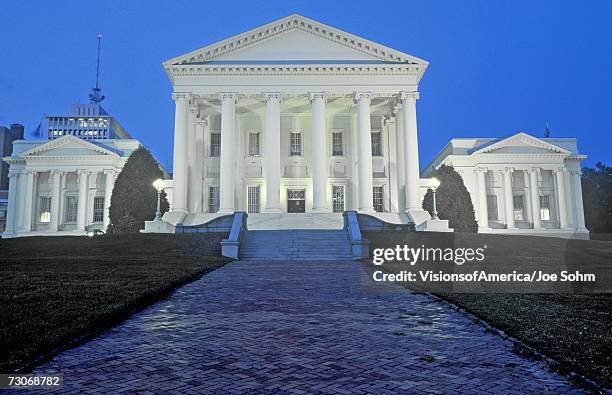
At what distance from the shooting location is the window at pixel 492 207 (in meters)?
47.8

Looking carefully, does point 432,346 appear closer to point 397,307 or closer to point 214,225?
point 397,307

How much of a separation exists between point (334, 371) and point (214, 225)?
983 inches

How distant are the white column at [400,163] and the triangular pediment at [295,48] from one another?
4.79 m

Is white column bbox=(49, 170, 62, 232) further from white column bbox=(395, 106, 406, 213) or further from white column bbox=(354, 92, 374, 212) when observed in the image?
white column bbox=(395, 106, 406, 213)

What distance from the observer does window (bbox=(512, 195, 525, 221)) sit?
48.6 metres

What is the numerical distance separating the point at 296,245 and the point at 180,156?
1759 centimetres

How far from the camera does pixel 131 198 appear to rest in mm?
32531

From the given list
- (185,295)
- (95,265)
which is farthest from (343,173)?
(185,295)

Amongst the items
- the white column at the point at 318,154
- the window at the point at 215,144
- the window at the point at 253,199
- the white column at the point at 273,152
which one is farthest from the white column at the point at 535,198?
the window at the point at 215,144

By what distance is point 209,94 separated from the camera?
37.9m

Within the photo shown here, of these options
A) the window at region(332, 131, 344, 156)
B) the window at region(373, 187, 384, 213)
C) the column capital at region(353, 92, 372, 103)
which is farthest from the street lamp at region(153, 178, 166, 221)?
the window at region(373, 187, 384, 213)

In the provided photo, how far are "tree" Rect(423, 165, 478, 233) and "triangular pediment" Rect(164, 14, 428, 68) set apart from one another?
9.76m

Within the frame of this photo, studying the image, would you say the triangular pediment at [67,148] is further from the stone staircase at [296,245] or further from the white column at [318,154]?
the stone staircase at [296,245]

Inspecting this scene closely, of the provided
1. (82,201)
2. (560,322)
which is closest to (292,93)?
(82,201)
